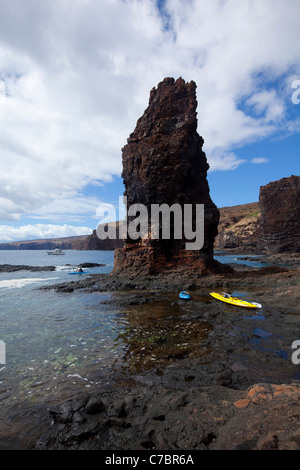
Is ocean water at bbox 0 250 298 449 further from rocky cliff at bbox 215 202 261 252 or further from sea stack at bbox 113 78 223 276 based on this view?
rocky cliff at bbox 215 202 261 252

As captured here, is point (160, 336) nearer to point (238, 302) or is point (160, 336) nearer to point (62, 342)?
point (62, 342)

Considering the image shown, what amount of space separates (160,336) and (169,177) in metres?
18.3

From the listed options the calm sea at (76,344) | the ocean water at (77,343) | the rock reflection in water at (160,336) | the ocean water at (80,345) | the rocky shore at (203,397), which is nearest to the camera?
the rocky shore at (203,397)

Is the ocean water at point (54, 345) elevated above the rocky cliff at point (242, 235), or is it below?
below

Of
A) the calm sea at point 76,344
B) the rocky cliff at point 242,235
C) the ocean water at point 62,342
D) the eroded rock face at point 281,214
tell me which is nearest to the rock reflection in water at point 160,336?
the calm sea at point 76,344

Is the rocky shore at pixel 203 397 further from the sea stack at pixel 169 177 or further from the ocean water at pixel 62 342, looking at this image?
the sea stack at pixel 169 177

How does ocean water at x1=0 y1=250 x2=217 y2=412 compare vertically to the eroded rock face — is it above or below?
below

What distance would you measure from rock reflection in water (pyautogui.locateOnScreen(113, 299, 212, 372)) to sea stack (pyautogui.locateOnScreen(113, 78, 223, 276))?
993 centimetres

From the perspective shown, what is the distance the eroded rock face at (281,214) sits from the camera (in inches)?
2419

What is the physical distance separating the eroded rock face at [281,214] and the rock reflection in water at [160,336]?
Answer: 5938 cm

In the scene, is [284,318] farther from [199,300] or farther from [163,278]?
[163,278]

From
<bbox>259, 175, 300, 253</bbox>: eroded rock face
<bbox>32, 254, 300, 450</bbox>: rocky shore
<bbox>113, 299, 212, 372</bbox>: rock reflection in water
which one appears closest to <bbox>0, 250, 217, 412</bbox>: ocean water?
<bbox>113, 299, 212, 372</bbox>: rock reflection in water

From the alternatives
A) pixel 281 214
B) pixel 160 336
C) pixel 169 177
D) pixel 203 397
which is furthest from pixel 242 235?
pixel 203 397

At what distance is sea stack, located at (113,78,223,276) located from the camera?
24.5 meters
